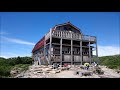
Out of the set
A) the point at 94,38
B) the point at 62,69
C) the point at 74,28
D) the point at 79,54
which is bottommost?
the point at 62,69

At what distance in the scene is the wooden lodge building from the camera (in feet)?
67.1

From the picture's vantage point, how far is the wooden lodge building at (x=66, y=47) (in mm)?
20438

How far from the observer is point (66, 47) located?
22.7 m
